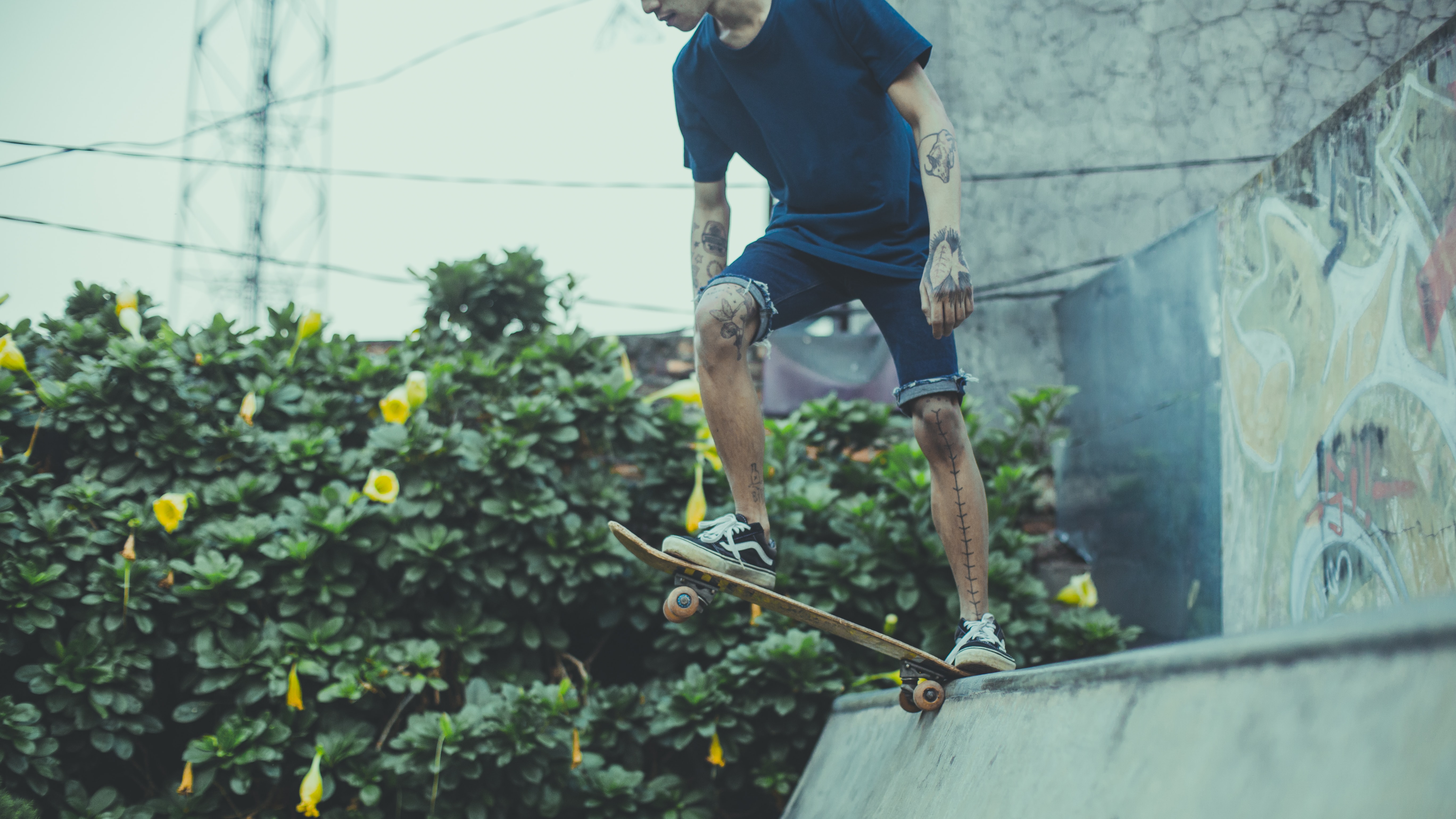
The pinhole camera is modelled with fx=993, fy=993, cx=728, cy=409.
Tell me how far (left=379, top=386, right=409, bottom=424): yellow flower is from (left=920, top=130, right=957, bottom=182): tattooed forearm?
253 centimetres

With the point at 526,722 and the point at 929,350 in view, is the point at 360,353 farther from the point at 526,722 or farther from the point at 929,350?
the point at 929,350

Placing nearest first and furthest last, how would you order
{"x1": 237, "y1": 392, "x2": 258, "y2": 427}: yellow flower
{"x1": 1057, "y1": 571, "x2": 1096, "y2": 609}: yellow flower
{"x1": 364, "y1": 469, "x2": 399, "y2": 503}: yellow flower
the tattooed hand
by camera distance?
the tattooed hand
{"x1": 364, "y1": 469, "x2": 399, "y2": 503}: yellow flower
{"x1": 237, "y1": 392, "x2": 258, "y2": 427}: yellow flower
{"x1": 1057, "y1": 571, "x2": 1096, "y2": 609}: yellow flower

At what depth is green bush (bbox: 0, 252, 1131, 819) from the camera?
11.3 ft

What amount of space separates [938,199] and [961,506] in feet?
2.28

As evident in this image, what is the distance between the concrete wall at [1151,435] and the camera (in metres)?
3.86

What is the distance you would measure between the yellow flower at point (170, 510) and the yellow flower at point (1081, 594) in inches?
139

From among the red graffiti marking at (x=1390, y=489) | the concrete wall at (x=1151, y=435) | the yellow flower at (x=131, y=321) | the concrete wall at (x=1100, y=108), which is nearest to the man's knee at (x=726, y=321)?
the red graffiti marking at (x=1390, y=489)

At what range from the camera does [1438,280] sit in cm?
221

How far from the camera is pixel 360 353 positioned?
457 centimetres

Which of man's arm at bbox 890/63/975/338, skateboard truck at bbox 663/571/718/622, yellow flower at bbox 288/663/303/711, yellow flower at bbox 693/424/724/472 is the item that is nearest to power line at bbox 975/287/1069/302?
yellow flower at bbox 693/424/724/472

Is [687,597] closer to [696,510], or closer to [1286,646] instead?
[1286,646]

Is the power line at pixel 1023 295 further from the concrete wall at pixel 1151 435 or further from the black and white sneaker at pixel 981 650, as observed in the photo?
the black and white sneaker at pixel 981 650

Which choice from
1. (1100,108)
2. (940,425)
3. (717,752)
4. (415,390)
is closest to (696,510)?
(717,752)

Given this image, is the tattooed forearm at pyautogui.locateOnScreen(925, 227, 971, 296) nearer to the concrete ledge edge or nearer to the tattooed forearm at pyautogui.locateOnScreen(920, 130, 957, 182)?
the tattooed forearm at pyautogui.locateOnScreen(920, 130, 957, 182)
